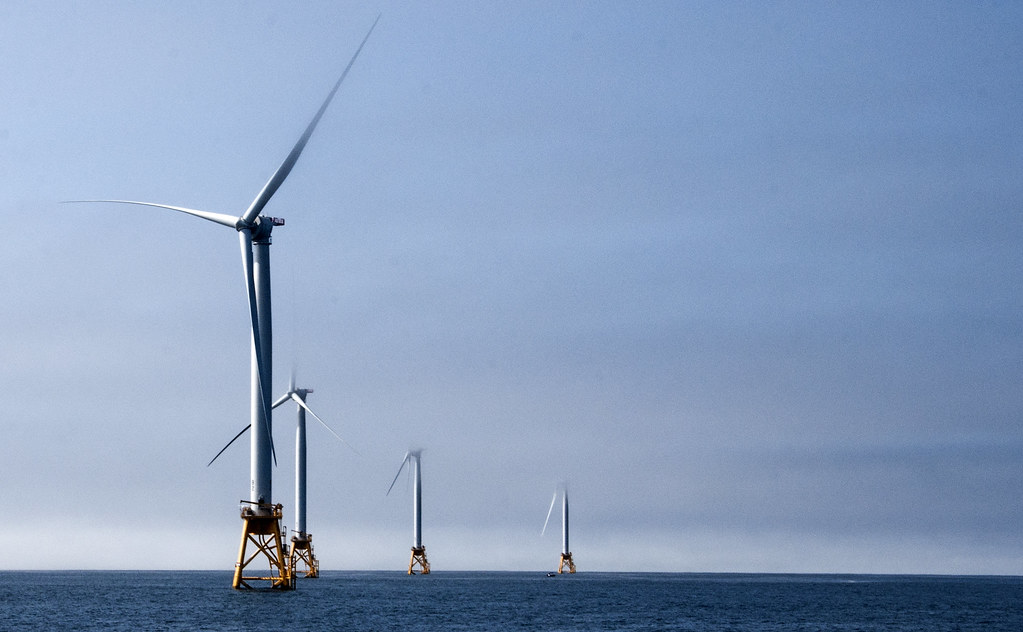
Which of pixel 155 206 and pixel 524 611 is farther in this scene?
pixel 524 611

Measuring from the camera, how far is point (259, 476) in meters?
130

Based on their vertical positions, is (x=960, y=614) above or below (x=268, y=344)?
below

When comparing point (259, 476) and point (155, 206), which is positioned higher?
point (155, 206)

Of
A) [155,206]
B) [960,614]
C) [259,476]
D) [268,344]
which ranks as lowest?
[960,614]

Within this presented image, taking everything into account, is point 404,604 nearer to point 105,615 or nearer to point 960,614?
point 105,615

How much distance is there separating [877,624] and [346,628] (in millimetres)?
70644

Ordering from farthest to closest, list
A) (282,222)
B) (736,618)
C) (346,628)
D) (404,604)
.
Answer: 1. (404,604)
2. (736,618)
3. (282,222)
4. (346,628)

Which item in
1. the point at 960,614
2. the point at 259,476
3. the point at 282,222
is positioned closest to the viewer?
the point at 259,476

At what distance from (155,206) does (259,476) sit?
3051 cm

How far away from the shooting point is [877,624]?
153125mm

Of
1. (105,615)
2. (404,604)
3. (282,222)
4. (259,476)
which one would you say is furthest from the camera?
(404,604)

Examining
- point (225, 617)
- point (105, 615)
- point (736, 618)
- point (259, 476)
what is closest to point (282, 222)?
point (259, 476)

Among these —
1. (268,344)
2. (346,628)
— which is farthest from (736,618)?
(268,344)

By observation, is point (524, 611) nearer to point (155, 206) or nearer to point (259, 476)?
point (259, 476)
